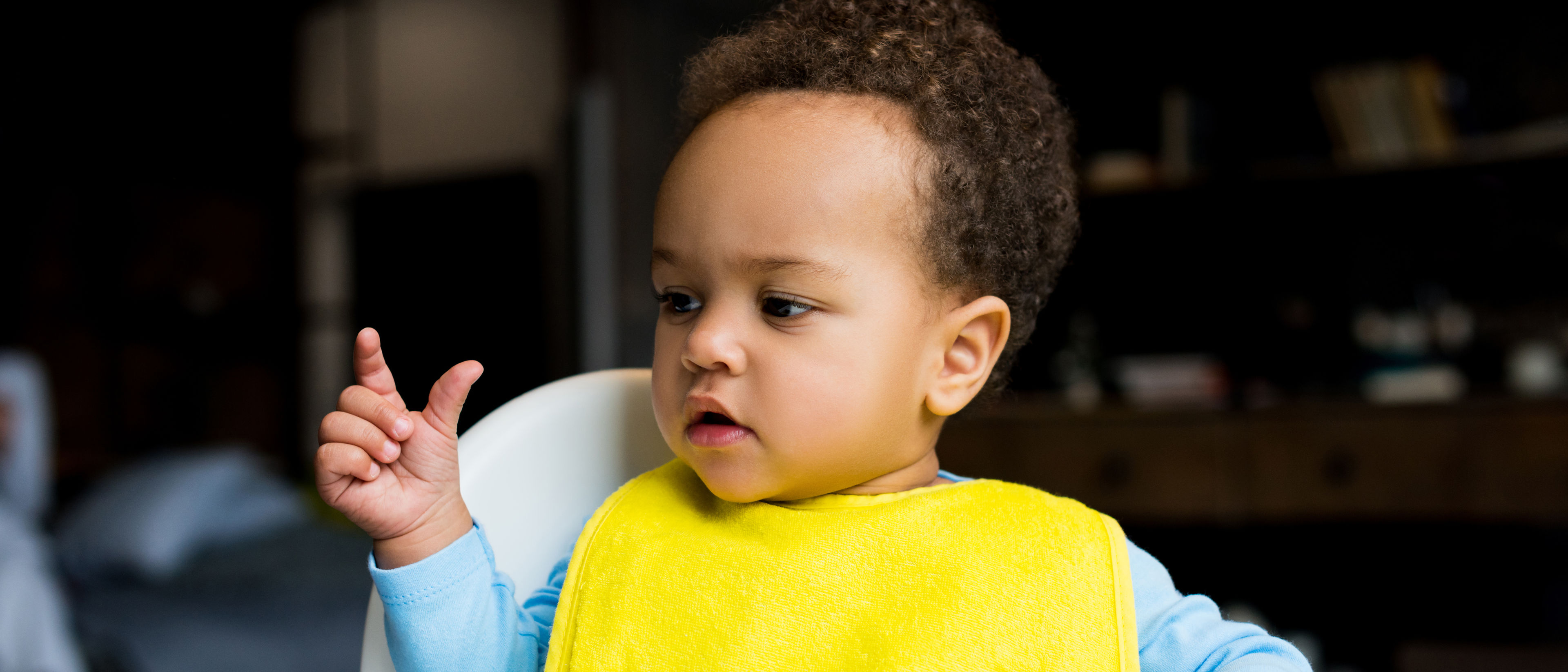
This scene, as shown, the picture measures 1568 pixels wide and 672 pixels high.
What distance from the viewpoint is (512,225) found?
10.3 ft

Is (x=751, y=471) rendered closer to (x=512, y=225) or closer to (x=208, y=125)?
(x=512, y=225)

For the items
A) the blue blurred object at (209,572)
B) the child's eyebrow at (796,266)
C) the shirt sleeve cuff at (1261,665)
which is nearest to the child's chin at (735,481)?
the child's eyebrow at (796,266)

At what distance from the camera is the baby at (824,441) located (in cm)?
57

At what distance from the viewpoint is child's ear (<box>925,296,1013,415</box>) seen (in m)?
0.63

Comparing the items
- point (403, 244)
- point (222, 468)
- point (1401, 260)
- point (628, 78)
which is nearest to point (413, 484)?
point (222, 468)

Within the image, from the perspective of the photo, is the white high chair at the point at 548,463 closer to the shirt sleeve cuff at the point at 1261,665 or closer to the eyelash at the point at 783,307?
the eyelash at the point at 783,307

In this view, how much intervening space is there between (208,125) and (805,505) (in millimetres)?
3194

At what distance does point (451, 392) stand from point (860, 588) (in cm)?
27

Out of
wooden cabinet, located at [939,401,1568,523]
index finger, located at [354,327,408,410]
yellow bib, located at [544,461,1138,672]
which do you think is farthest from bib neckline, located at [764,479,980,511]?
wooden cabinet, located at [939,401,1568,523]

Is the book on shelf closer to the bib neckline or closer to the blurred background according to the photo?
the blurred background

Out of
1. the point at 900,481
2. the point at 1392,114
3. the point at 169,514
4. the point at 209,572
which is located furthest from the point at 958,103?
the point at 169,514

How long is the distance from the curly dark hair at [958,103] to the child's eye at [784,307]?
9 centimetres

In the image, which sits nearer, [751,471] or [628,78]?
[751,471]

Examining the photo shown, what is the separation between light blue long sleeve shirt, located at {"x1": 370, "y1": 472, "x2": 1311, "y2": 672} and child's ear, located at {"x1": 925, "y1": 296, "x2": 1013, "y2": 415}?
5.7 inches
